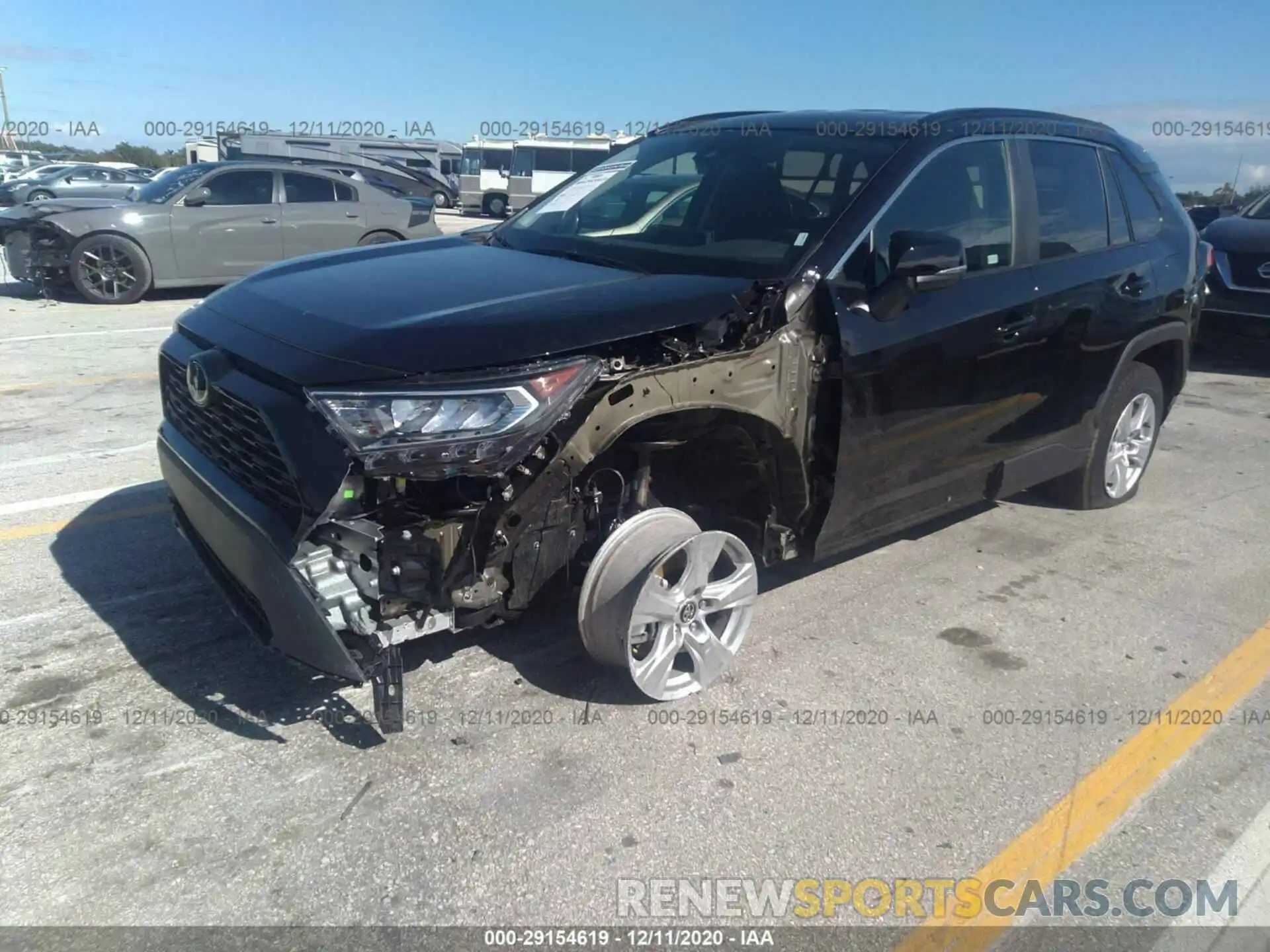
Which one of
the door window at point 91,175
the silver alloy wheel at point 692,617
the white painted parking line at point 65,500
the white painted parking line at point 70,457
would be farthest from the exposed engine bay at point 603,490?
the door window at point 91,175

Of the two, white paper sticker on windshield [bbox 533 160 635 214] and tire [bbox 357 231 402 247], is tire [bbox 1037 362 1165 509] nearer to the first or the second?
white paper sticker on windshield [bbox 533 160 635 214]

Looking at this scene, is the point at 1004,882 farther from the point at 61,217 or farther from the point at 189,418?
the point at 61,217

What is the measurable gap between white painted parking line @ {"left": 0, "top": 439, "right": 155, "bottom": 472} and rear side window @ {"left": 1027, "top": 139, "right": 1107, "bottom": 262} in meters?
4.92

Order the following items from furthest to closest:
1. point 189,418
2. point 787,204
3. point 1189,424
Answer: point 1189,424, point 787,204, point 189,418

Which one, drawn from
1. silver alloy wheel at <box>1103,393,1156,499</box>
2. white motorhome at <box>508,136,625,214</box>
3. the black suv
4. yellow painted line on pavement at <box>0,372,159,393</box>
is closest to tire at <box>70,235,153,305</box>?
yellow painted line on pavement at <box>0,372,159,393</box>

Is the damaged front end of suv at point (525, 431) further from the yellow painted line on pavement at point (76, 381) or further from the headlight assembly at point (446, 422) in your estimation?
the yellow painted line on pavement at point (76, 381)

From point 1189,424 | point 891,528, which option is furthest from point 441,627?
point 1189,424

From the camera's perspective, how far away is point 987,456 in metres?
4.27

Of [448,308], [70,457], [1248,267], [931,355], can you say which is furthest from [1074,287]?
[1248,267]

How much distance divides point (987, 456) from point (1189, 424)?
445 cm

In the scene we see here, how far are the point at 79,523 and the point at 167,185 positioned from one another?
27.8 feet

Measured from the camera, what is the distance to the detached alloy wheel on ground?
3062mm

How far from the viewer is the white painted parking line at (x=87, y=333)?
9.10 metres

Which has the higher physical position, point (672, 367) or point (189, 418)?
point (672, 367)
